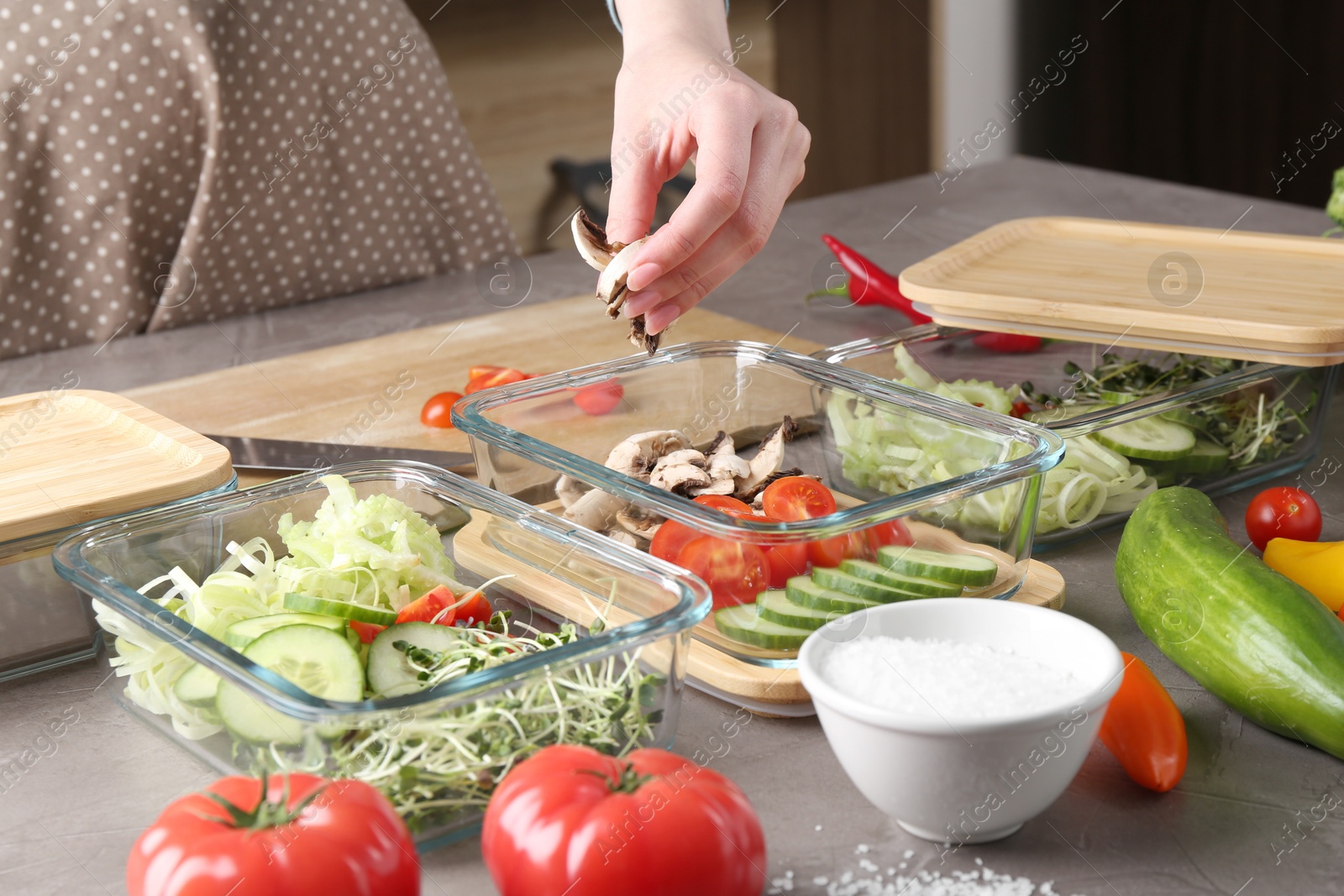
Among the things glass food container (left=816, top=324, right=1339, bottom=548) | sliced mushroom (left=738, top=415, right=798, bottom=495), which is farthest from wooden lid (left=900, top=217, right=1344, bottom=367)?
sliced mushroom (left=738, top=415, right=798, bottom=495)

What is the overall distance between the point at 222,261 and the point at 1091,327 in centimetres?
171

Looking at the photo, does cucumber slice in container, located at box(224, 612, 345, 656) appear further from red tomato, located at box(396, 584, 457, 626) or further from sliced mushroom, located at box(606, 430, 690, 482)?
sliced mushroom, located at box(606, 430, 690, 482)

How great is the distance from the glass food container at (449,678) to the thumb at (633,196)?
320 millimetres

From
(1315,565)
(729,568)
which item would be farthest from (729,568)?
(1315,565)

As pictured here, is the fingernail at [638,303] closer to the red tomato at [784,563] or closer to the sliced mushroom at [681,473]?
the sliced mushroom at [681,473]

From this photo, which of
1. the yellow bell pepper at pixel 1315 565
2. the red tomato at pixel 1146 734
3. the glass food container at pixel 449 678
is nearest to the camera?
the glass food container at pixel 449 678

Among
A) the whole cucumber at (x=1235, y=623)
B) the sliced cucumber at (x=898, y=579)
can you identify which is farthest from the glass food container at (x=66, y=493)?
the whole cucumber at (x=1235, y=623)

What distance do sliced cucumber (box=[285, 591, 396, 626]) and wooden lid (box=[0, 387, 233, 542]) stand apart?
0.99 ft

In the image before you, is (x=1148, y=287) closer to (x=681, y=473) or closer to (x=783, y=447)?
(x=783, y=447)

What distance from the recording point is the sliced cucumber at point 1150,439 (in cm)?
140

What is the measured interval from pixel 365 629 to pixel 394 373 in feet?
3.26

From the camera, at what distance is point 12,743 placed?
1.09m

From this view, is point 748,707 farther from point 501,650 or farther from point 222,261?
point 222,261

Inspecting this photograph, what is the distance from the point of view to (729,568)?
3.51ft
